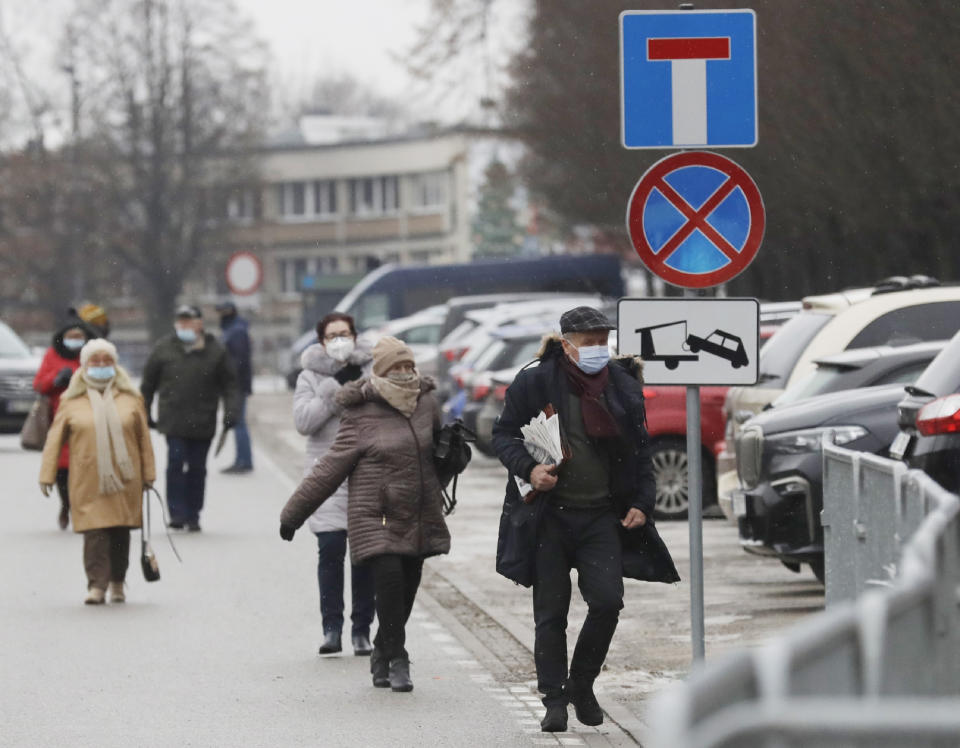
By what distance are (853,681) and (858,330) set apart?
37.7 ft

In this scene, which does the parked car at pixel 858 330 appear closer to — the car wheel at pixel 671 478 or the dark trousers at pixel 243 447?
the car wheel at pixel 671 478

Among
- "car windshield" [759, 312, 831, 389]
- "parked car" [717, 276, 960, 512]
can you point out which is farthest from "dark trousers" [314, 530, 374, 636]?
"car windshield" [759, 312, 831, 389]

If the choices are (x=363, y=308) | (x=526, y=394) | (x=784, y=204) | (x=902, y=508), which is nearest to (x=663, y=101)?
(x=526, y=394)

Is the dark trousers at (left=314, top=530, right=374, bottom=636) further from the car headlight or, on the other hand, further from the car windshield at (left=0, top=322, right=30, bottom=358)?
the car windshield at (left=0, top=322, right=30, bottom=358)

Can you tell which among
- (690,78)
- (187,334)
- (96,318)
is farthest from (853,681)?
(96,318)

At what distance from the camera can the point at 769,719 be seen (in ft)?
9.46

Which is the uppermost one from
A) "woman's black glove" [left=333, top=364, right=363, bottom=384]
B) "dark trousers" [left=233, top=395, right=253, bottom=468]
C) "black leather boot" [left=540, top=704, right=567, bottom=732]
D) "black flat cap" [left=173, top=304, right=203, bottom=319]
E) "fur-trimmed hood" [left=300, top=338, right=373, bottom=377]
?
"fur-trimmed hood" [left=300, top=338, right=373, bottom=377]

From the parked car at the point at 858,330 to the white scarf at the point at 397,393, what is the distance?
493 cm

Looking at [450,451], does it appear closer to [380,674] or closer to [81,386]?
[380,674]

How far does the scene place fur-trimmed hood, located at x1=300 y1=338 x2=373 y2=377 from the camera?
35.8ft

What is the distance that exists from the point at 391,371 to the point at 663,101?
5.98 ft

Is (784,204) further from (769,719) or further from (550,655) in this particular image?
(769,719)

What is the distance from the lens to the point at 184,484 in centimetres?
1800

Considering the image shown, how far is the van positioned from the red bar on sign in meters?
37.0
